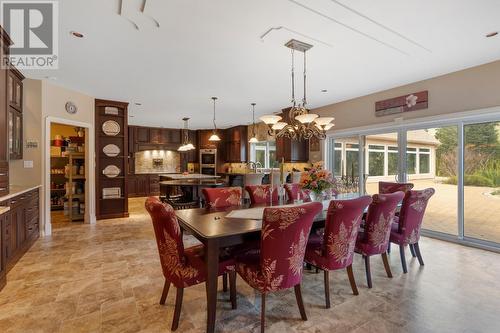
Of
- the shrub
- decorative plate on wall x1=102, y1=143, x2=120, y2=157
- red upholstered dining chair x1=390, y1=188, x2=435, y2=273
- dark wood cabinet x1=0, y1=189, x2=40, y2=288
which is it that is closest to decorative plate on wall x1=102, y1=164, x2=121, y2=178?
decorative plate on wall x1=102, y1=143, x2=120, y2=157

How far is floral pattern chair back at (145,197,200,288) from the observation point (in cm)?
196

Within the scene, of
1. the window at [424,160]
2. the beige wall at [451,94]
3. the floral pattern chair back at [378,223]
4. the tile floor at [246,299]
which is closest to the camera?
the tile floor at [246,299]

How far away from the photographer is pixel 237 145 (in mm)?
9469

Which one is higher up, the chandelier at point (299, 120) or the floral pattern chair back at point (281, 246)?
the chandelier at point (299, 120)

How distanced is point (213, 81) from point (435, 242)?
4.62m

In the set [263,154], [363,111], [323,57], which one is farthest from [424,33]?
[263,154]

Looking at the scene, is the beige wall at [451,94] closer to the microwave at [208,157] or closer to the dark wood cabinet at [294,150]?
the dark wood cabinet at [294,150]

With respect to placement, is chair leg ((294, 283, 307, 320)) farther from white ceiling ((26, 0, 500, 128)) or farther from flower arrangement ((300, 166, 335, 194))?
white ceiling ((26, 0, 500, 128))

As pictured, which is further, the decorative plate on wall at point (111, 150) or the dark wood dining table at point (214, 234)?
the decorative plate on wall at point (111, 150)

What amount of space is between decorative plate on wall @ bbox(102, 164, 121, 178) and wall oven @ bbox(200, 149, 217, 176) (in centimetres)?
462

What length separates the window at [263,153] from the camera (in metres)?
9.22

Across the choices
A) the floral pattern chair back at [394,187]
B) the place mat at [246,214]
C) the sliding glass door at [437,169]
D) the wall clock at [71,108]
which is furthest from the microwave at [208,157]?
the place mat at [246,214]

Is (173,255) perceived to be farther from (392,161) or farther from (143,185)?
(143,185)

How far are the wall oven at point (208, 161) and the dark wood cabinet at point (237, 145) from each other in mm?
681
